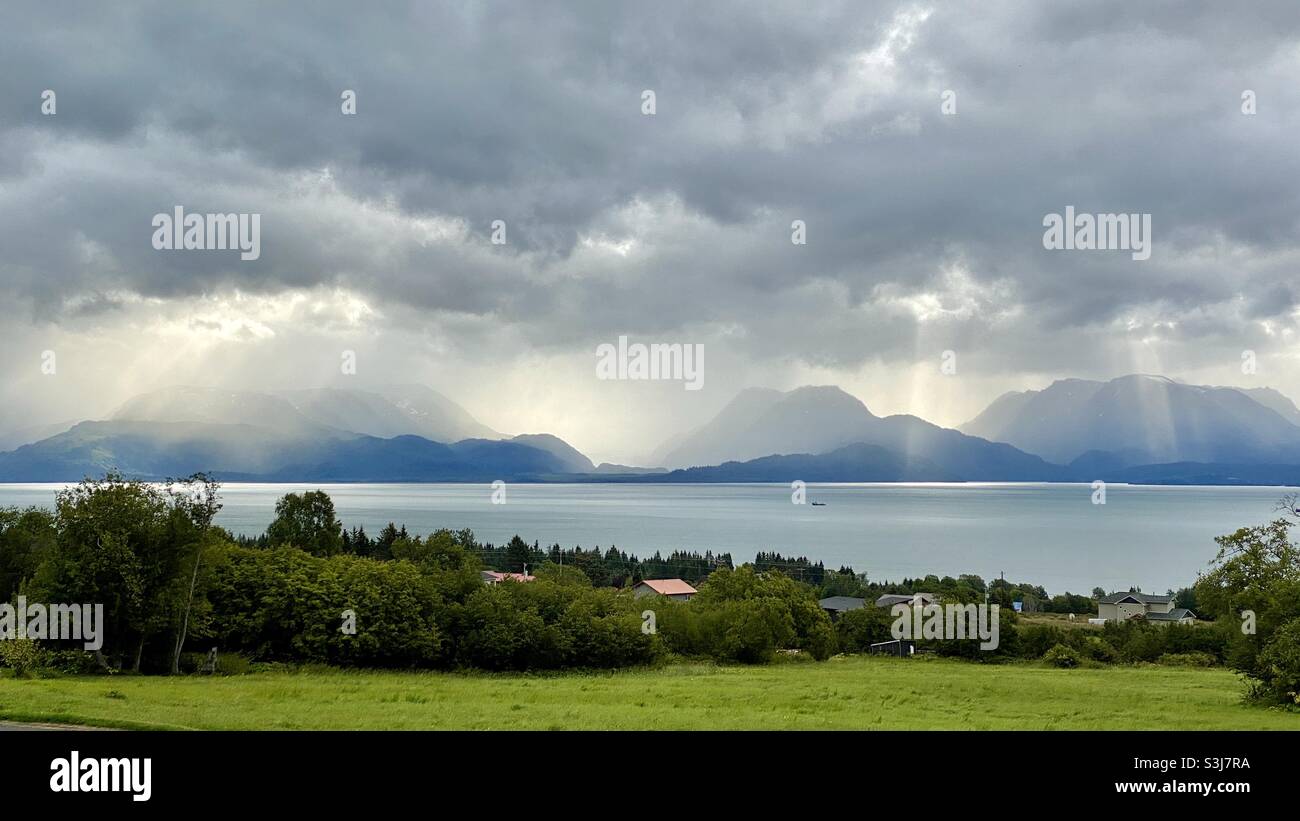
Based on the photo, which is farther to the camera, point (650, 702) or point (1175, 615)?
point (1175, 615)

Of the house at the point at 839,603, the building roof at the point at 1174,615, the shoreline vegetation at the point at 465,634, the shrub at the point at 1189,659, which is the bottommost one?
the building roof at the point at 1174,615

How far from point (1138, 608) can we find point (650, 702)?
7220cm

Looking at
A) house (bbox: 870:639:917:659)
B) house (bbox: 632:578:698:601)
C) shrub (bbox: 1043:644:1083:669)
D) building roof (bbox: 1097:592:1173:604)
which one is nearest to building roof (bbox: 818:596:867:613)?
house (bbox: 632:578:698:601)

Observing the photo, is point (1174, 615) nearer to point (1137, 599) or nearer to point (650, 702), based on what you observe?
point (1137, 599)

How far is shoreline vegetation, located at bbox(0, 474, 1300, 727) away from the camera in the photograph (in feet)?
83.5

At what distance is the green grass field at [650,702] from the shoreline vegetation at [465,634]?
30 cm

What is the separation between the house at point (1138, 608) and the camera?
75988 millimetres

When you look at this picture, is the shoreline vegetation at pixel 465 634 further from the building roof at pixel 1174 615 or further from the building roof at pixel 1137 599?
the building roof at pixel 1137 599

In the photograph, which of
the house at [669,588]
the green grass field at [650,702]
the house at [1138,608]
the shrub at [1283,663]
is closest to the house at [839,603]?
the house at [669,588]

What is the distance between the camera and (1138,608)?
77.1 m

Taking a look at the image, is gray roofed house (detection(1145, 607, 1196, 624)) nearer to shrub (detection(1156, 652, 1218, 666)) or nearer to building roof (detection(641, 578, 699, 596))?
shrub (detection(1156, 652, 1218, 666))

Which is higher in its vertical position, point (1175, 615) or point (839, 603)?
point (839, 603)

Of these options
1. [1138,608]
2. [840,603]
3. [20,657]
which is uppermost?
[20,657]

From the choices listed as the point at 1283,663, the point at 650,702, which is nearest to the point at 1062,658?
the point at 1283,663
